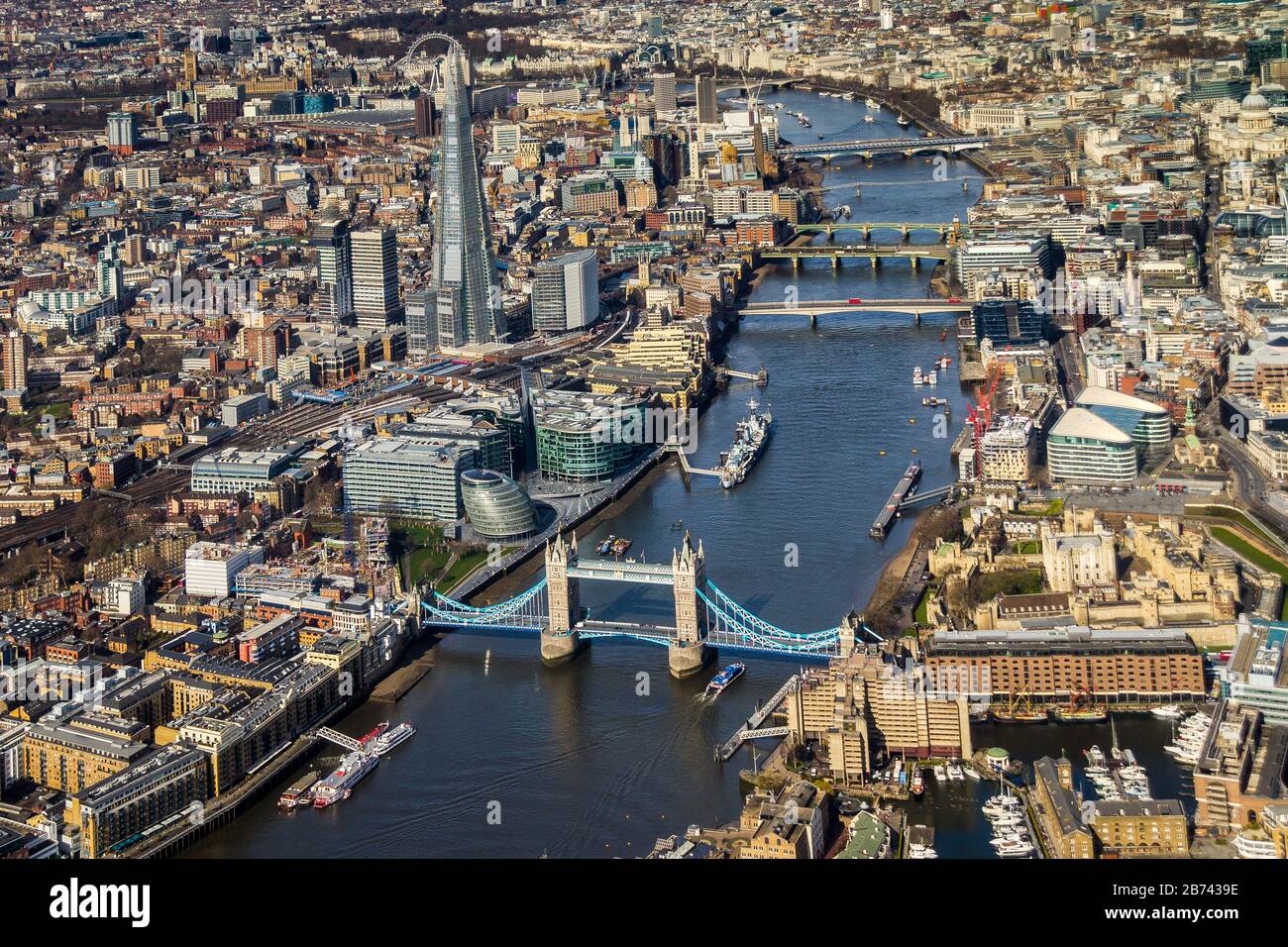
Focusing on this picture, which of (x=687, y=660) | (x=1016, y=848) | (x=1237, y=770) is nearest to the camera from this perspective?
(x=1016, y=848)

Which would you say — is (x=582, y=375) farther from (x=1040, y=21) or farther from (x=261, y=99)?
(x=1040, y=21)

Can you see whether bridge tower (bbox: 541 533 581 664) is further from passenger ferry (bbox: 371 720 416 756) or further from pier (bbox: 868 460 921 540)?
pier (bbox: 868 460 921 540)

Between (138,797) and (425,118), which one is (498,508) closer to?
(138,797)

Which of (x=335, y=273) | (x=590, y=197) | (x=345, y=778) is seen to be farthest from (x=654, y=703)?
(x=590, y=197)

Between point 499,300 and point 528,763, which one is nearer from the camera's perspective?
point 528,763

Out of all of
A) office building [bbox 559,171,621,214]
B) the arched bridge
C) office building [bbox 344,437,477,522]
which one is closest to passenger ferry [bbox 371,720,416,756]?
office building [bbox 344,437,477,522]

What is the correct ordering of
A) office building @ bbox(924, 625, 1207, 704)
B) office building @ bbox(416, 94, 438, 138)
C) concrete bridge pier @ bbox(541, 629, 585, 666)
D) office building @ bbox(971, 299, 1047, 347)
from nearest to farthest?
office building @ bbox(924, 625, 1207, 704), concrete bridge pier @ bbox(541, 629, 585, 666), office building @ bbox(971, 299, 1047, 347), office building @ bbox(416, 94, 438, 138)
